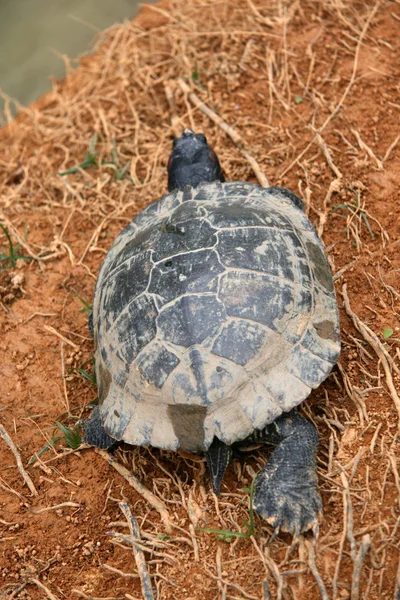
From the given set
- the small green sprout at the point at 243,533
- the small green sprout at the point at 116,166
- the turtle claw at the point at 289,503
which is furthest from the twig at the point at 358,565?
the small green sprout at the point at 116,166

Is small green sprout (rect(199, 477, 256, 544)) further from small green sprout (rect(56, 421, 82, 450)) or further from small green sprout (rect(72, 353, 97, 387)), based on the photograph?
small green sprout (rect(72, 353, 97, 387))

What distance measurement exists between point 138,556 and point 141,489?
38cm

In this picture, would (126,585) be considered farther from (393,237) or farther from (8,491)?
(393,237)

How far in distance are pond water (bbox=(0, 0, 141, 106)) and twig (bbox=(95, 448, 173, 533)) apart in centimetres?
495

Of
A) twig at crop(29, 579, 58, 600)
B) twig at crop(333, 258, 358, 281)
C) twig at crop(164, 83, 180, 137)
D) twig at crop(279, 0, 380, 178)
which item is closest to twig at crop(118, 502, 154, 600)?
twig at crop(29, 579, 58, 600)

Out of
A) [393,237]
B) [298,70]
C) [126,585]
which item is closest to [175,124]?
[298,70]

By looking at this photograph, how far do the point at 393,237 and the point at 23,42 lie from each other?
5804mm

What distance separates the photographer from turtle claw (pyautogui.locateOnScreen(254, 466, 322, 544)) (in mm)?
2658

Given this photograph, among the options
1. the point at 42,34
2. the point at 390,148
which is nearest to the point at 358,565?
the point at 390,148

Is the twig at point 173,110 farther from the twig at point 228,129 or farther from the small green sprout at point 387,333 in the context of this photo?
the small green sprout at point 387,333

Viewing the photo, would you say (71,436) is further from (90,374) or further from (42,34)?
(42,34)

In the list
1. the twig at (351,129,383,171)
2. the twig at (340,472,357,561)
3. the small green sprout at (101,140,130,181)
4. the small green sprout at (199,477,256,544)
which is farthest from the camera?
the small green sprout at (101,140,130,181)

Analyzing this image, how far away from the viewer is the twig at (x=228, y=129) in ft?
14.5

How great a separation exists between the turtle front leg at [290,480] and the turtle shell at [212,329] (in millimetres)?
177
